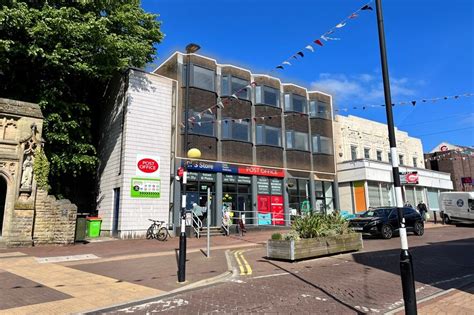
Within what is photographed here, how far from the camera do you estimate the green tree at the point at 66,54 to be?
17578mm

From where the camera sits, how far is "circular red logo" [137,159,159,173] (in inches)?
848

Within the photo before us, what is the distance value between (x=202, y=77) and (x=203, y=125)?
3.37 m

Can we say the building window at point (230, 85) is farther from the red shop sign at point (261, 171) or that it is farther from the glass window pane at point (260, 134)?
the red shop sign at point (261, 171)

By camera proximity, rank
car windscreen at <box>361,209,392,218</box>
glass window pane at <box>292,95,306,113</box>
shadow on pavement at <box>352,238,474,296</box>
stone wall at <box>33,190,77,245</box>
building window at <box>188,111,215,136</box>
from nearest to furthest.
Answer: shadow on pavement at <box>352,238,474,296</box> → stone wall at <box>33,190,77,245</box> → car windscreen at <box>361,209,392,218</box> → building window at <box>188,111,215,136</box> → glass window pane at <box>292,95,306,113</box>

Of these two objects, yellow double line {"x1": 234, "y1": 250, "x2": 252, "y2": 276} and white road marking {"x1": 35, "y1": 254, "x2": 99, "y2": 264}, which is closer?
yellow double line {"x1": 234, "y1": 250, "x2": 252, "y2": 276}

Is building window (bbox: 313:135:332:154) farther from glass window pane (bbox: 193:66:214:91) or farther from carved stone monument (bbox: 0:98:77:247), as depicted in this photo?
carved stone monument (bbox: 0:98:77:247)

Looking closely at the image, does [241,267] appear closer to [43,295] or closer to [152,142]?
[43,295]

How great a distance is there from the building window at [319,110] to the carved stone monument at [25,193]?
69.4ft

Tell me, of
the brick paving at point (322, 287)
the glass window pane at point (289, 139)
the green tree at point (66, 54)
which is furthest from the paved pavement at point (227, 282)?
the glass window pane at point (289, 139)

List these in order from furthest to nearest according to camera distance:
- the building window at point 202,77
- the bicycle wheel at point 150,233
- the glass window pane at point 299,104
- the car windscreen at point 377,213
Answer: the glass window pane at point 299,104
the building window at point 202,77
the bicycle wheel at point 150,233
the car windscreen at point 377,213

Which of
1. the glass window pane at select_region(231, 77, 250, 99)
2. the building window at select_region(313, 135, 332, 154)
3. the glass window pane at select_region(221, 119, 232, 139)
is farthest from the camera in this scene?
the building window at select_region(313, 135, 332, 154)

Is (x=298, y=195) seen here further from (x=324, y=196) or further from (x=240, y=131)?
(x=240, y=131)

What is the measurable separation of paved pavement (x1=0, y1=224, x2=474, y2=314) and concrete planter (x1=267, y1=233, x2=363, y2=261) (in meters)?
0.32

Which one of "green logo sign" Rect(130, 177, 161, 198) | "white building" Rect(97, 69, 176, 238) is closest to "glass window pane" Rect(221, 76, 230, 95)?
"white building" Rect(97, 69, 176, 238)
